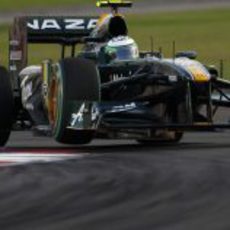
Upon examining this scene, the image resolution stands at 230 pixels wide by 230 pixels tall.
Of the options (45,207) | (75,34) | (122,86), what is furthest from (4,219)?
(75,34)

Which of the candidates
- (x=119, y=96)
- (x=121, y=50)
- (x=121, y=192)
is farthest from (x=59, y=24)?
(x=121, y=192)

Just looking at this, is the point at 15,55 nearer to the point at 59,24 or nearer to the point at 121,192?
the point at 59,24

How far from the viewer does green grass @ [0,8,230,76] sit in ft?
138

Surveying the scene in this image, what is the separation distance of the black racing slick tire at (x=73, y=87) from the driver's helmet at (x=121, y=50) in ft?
5.27

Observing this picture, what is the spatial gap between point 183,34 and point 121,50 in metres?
34.9

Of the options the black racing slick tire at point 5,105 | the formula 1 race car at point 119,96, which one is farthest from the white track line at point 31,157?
the black racing slick tire at point 5,105

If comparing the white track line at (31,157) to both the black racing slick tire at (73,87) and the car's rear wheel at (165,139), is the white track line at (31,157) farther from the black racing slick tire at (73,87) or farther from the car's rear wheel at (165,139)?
the car's rear wheel at (165,139)

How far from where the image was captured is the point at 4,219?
23.6ft

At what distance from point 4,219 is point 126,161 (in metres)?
3.76

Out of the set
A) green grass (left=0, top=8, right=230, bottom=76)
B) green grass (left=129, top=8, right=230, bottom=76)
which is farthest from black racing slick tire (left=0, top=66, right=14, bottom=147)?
green grass (left=129, top=8, right=230, bottom=76)

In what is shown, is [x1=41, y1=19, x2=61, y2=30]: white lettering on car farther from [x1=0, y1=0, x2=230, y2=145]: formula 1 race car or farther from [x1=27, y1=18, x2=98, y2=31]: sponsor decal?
[x1=0, y1=0, x2=230, y2=145]: formula 1 race car

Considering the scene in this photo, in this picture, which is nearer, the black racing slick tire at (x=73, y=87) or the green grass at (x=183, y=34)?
the black racing slick tire at (x=73, y=87)

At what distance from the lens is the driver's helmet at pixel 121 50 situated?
45.4ft

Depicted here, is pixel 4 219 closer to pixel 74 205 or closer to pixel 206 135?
pixel 74 205
